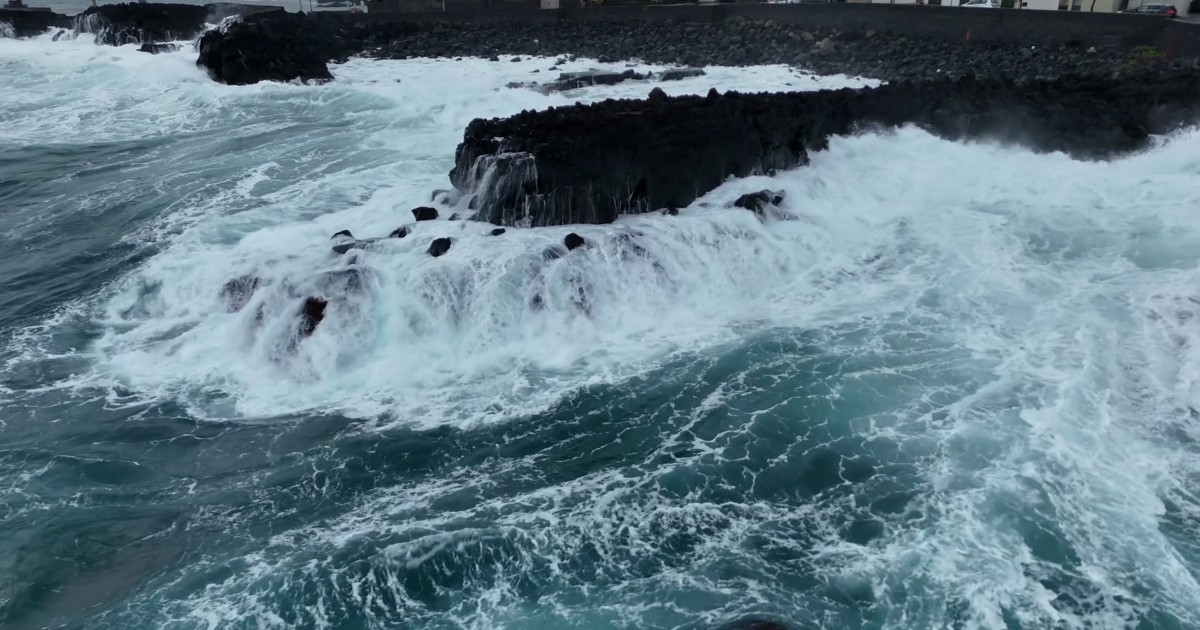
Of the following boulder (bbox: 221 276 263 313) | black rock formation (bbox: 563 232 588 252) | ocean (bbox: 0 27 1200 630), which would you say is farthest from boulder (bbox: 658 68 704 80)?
boulder (bbox: 221 276 263 313)

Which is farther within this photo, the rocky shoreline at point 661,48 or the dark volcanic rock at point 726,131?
the rocky shoreline at point 661,48

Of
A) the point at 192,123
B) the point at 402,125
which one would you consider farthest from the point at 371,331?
the point at 192,123

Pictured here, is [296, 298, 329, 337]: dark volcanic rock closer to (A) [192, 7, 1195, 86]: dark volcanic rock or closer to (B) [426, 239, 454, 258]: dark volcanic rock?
(B) [426, 239, 454, 258]: dark volcanic rock

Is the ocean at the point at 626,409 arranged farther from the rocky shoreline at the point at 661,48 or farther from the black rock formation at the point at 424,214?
the rocky shoreline at the point at 661,48

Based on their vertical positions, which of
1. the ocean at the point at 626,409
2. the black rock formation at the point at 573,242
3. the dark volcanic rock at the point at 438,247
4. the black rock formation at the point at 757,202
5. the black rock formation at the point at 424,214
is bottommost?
the ocean at the point at 626,409

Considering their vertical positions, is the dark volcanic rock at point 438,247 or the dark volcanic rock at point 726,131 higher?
the dark volcanic rock at point 726,131

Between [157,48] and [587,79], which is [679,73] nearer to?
[587,79]

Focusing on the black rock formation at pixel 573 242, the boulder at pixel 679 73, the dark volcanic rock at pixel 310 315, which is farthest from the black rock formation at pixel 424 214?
the boulder at pixel 679 73

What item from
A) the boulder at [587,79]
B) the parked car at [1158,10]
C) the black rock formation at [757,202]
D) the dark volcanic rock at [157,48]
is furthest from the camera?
the dark volcanic rock at [157,48]

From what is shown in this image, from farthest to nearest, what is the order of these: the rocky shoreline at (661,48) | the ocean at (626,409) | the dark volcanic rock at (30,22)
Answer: the dark volcanic rock at (30,22)
the rocky shoreline at (661,48)
the ocean at (626,409)
